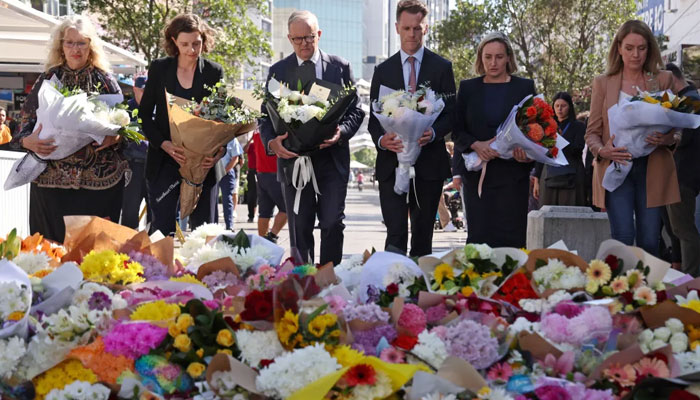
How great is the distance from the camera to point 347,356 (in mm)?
3467

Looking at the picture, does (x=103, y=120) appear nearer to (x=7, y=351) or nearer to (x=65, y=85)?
(x=65, y=85)

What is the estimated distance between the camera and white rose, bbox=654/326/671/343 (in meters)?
3.77

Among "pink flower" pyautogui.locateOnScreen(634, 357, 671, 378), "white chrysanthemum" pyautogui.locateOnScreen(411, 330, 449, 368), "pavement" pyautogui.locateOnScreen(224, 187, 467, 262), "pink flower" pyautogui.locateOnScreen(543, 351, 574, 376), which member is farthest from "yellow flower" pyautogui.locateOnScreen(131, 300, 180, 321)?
"pavement" pyautogui.locateOnScreen(224, 187, 467, 262)

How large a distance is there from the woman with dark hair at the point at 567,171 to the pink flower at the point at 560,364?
9.06 m

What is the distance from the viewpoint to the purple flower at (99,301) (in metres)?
4.07

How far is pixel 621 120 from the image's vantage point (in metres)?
7.32

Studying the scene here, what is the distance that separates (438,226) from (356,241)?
591 cm

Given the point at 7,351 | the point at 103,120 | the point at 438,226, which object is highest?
the point at 103,120

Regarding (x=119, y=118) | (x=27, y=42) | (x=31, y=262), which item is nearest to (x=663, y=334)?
(x=31, y=262)

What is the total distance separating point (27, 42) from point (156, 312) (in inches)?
545

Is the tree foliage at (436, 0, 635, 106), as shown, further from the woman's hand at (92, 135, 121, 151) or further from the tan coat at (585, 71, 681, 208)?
the woman's hand at (92, 135, 121, 151)

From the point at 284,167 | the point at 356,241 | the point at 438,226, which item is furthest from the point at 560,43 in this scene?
the point at 284,167

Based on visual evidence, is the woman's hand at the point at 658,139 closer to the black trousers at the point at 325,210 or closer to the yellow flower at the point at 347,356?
the black trousers at the point at 325,210

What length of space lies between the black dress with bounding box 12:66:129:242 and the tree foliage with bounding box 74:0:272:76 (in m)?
19.7
